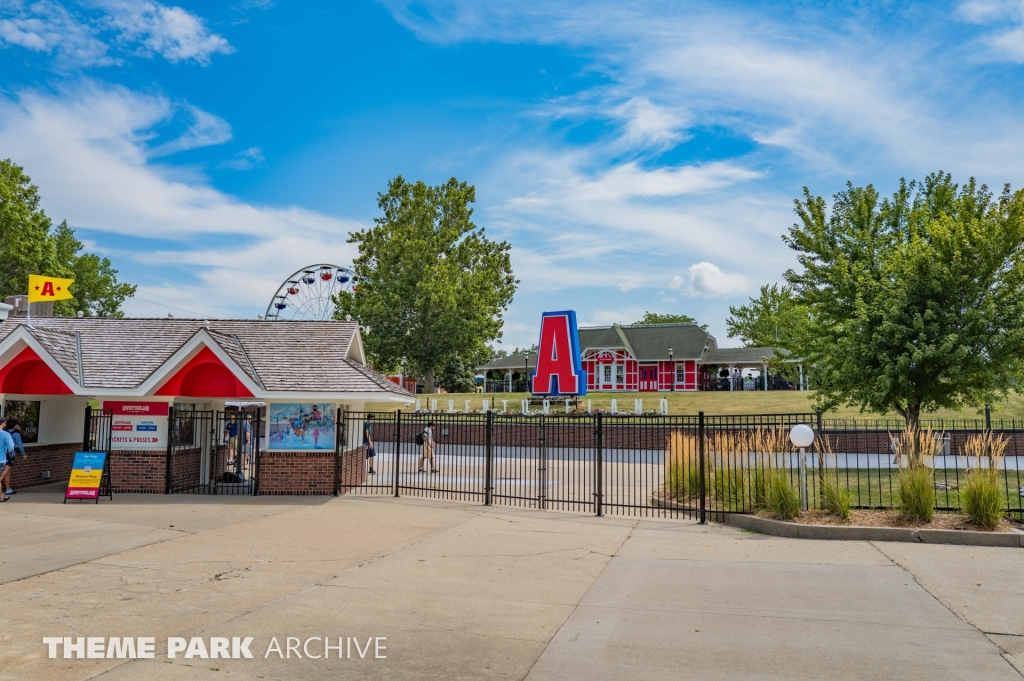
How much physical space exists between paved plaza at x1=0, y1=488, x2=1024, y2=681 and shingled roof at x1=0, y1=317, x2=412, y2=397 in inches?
195

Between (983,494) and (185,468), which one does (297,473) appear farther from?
(983,494)

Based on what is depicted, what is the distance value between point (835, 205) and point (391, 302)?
3558cm

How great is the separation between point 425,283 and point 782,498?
43.2 meters

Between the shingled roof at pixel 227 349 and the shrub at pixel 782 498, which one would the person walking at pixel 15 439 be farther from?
the shrub at pixel 782 498

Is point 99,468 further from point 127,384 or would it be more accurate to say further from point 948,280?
point 948,280

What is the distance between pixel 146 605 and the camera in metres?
7.47

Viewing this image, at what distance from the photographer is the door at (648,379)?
199 ft

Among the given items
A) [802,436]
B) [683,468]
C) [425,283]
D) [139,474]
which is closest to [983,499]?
[802,436]

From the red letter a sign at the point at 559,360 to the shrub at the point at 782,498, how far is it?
854 inches

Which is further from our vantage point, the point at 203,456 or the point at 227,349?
the point at 203,456

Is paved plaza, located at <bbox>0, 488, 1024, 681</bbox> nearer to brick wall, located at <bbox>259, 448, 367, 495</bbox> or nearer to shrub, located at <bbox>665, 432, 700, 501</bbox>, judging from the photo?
shrub, located at <bbox>665, 432, 700, 501</bbox>

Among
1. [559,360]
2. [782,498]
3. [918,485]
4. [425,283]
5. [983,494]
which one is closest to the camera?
[983,494]

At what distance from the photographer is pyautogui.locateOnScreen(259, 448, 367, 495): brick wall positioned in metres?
16.8

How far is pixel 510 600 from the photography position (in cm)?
794
